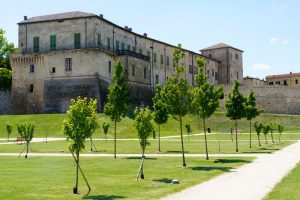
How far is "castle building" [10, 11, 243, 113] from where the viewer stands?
64750 millimetres

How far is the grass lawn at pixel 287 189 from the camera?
1373cm

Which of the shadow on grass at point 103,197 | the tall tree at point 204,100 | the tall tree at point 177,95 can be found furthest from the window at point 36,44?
the shadow on grass at point 103,197

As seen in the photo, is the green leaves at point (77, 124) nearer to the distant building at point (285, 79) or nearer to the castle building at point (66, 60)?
the castle building at point (66, 60)

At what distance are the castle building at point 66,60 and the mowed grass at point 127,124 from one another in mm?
5739

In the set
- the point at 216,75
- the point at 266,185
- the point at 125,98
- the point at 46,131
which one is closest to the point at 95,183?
the point at 266,185

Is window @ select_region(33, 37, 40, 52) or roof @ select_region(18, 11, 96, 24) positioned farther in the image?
window @ select_region(33, 37, 40, 52)

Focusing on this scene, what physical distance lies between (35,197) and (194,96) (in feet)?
47.5

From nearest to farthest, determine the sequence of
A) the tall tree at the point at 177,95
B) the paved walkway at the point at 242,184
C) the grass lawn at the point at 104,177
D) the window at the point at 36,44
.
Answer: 1. the paved walkway at the point at 242,184
2. the grass lawn at the point at 104,177
3. the tall tree at the point at 177,95
4. the window at the point at 36,44

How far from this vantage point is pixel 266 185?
16.4m

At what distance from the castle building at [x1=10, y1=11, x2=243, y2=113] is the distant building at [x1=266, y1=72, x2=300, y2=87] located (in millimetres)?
74384

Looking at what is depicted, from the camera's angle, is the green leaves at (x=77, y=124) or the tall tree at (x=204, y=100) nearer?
the green leaves at (x=77, y=124)

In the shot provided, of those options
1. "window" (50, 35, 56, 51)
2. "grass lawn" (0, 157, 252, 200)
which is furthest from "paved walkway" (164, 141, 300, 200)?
"window" (50, 35, 56, 51)

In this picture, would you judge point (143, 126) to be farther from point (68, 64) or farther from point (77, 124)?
point (68, 64)

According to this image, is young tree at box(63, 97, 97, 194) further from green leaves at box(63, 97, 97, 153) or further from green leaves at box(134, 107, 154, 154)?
green leaves at box(134, 107, 154, 154)
